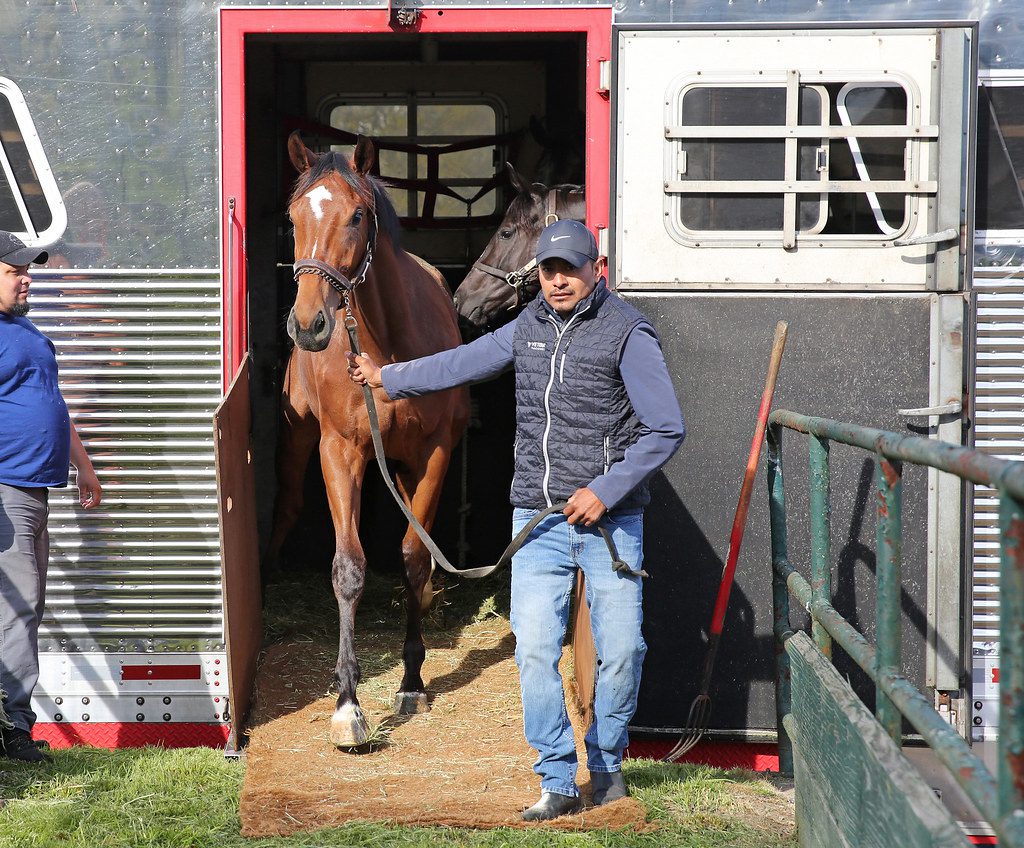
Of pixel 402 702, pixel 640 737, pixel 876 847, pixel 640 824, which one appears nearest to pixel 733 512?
pixel 640 737

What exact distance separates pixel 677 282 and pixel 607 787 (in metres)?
1.87

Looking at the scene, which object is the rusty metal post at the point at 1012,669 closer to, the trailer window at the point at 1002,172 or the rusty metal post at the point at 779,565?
the rusty metal post at the point at 779,565

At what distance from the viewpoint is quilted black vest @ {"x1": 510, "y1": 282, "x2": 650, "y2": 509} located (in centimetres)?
349

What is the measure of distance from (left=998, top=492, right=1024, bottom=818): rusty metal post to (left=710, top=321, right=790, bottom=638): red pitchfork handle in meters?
2.49

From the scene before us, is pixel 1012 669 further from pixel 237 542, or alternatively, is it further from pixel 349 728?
pixel 237 542

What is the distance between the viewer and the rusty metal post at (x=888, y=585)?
2414 mm

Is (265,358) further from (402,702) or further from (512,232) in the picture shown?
(402,702)

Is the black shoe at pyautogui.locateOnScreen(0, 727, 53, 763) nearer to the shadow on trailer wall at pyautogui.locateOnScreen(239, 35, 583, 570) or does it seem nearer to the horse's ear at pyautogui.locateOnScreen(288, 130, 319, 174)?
the horse's ear at pyautogui.locateOnScreen(288, 130, 319, 174)

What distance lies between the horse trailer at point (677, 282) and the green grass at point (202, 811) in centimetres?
24

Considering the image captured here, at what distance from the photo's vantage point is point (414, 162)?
7.23 meters

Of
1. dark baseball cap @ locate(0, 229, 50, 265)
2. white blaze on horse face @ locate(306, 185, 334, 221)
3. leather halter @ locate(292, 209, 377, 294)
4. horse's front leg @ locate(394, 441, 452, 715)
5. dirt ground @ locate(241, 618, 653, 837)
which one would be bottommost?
dirt ground @ locate(241, 618, 653, 837)

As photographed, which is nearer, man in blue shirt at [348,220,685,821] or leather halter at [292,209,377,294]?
man in blue shirt at [348,220,685,821]

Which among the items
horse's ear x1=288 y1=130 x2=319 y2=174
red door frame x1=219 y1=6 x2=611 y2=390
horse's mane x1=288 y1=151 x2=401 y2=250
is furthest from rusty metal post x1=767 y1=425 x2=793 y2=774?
horse's ear x1=288 y1=130 x2=319 y2=174

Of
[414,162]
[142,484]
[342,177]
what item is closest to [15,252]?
[142,484]
